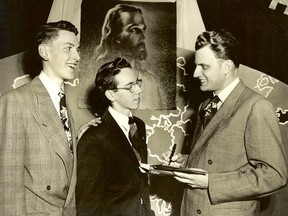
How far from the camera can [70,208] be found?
1.69m

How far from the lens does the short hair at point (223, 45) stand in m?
1.81

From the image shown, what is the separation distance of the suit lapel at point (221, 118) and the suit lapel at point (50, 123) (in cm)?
60

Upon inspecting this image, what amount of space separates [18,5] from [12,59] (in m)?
0.29

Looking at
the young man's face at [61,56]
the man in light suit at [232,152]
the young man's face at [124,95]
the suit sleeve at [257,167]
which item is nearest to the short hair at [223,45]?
the man in light suit at [232,152]

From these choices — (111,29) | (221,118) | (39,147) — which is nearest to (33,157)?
(39,147)

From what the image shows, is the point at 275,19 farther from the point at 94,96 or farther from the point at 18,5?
the point at 18,5

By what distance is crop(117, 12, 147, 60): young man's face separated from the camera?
2.21 metres

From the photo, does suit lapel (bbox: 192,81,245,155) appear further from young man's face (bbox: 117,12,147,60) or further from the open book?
young man's face (bbox: 117,12,147,60)

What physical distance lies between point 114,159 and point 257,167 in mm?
673

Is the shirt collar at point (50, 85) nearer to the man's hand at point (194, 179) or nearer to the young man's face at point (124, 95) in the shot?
the young man's face at point (124, 95)

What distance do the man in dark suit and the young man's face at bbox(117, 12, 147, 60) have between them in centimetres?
26

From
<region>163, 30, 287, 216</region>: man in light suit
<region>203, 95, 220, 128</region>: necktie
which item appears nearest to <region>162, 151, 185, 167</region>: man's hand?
<region>163, 30, 287, 216</region>: man in light suit

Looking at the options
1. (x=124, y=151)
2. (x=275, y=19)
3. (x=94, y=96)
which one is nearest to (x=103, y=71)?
(x=94, y=96)

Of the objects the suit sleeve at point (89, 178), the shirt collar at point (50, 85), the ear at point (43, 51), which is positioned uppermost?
the ear at point (43, 51)
